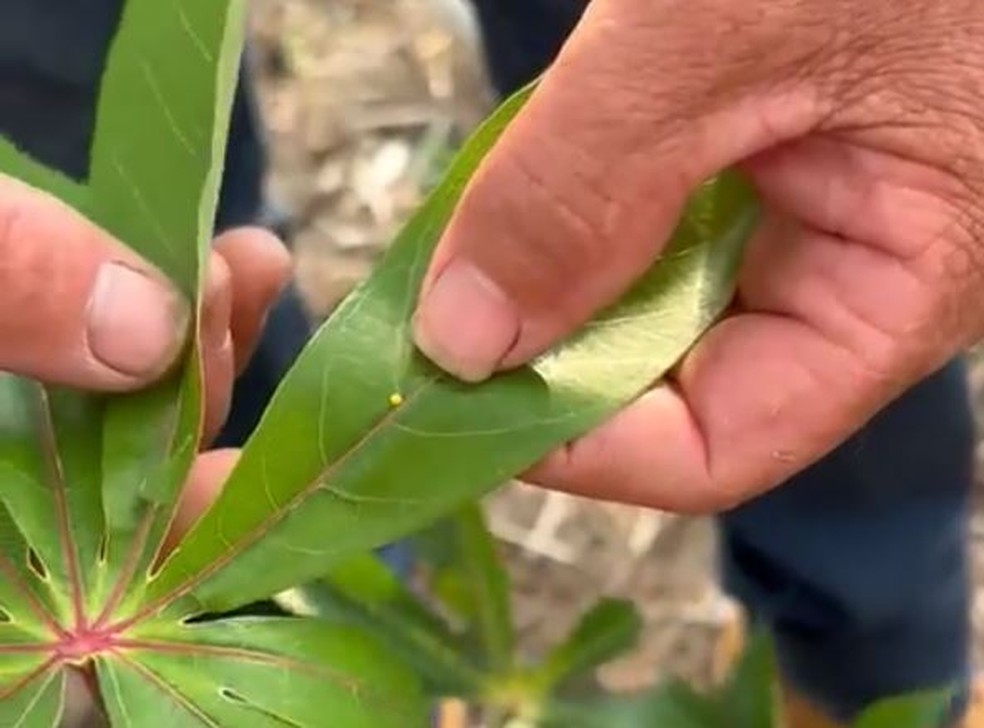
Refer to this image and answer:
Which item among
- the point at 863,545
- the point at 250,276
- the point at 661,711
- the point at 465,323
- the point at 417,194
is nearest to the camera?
the point at 465,323

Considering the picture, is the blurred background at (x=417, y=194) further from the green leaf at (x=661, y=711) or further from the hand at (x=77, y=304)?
the hand at (x=77, y=304)

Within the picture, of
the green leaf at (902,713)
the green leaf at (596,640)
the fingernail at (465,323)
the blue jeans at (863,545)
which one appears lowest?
the blue jeans at (863,545)

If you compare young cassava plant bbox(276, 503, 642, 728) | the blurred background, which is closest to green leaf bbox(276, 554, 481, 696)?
young cassava plant bbox(276, 503, 642, 728)

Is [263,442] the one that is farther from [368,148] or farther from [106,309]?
[368,148]

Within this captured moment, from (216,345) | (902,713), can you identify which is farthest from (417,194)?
(216,345)

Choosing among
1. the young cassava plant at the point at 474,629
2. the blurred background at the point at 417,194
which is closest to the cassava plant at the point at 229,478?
the young cassava plant at the point at 474,629

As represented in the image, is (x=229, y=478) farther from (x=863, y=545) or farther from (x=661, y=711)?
(x=863, y=545)

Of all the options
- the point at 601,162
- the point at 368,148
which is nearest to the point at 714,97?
the point at 601,162
